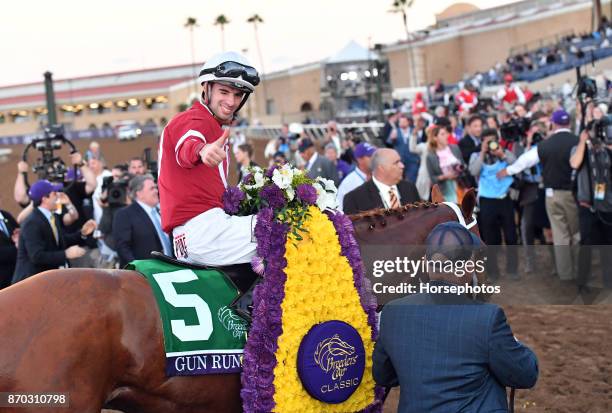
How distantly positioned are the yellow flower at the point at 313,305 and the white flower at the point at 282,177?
0.71 feet

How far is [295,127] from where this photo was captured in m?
19.7

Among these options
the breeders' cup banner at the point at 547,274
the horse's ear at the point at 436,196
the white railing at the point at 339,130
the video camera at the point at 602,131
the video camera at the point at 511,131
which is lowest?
the breeders' cup banner at the point at 547,274

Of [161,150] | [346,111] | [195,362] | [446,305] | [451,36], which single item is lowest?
[195,362]

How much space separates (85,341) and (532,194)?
27.9ft

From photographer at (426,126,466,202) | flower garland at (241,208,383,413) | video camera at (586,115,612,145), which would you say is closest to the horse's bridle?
flower garland at (241,208,383,413)

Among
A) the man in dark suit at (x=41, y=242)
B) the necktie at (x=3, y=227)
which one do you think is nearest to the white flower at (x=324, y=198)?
the man in dark suit at (x=41, y=242)

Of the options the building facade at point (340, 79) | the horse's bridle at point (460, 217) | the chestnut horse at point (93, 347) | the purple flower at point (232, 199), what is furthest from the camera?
the building facade at point (340, 79)

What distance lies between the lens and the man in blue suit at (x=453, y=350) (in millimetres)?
3410

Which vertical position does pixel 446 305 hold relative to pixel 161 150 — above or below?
below

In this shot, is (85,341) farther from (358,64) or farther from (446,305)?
(358,64)

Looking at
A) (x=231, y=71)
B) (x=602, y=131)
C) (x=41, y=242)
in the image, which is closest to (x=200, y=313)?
(x=231, y=71)

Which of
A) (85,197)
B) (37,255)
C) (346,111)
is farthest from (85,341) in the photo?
(346,111)

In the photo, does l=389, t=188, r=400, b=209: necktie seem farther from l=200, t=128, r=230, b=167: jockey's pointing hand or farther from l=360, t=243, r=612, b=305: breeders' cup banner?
l=200, t=128, r=230, b=167: jockey's pointing hand

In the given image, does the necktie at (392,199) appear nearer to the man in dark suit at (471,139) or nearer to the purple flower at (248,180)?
the purple flower at (248,180)
